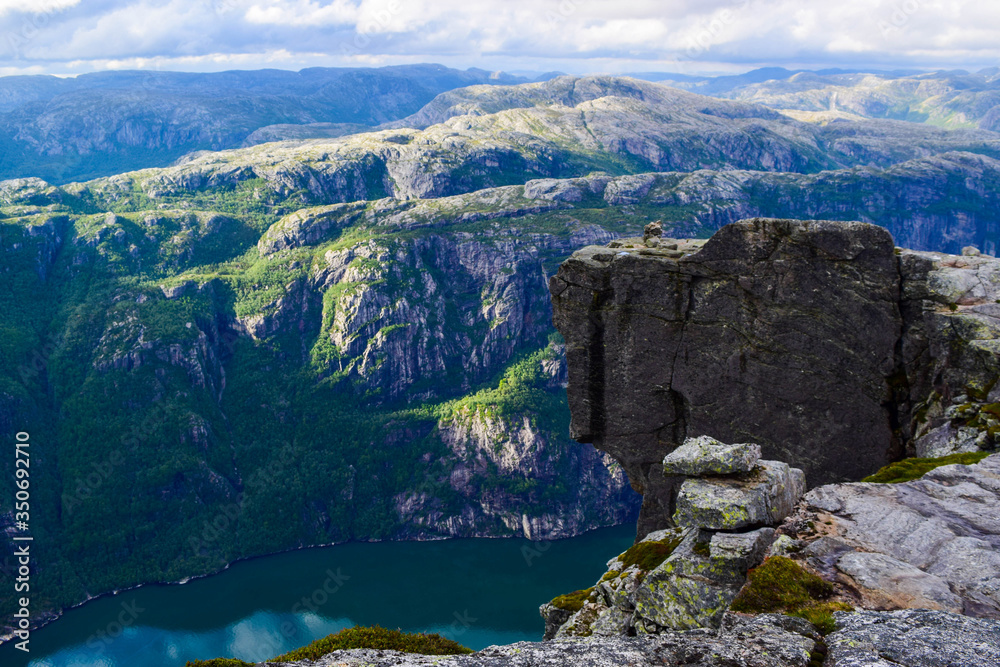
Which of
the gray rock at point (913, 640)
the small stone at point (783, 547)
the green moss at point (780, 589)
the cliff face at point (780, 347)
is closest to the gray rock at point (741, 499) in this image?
the small stone at point (783, 547)

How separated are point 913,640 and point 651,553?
14.3m

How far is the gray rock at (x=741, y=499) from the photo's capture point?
2580cm

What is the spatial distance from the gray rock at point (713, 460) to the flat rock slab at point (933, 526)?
9.50 feet

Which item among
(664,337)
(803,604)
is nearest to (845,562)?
(803,604)

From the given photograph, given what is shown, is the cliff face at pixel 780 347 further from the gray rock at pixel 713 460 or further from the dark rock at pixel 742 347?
the gray rock at pixel 713 460

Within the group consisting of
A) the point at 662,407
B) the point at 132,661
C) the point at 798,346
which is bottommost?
the point at 132,661

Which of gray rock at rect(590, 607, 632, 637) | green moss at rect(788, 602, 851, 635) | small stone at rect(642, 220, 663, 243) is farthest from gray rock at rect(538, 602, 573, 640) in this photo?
small stone at rect(642, 220, 663, 243)

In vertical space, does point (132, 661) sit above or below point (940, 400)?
below

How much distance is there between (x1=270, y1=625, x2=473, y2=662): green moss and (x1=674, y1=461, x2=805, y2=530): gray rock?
1121 centimetres

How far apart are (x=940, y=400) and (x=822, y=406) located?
6734 millimetres

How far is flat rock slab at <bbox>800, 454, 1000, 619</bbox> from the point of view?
67.1ft

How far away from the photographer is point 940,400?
35.7 meters

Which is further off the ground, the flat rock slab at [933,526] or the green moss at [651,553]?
the flat rock slab at [933,526]

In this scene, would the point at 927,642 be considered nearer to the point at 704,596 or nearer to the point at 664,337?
the point at 704,596
